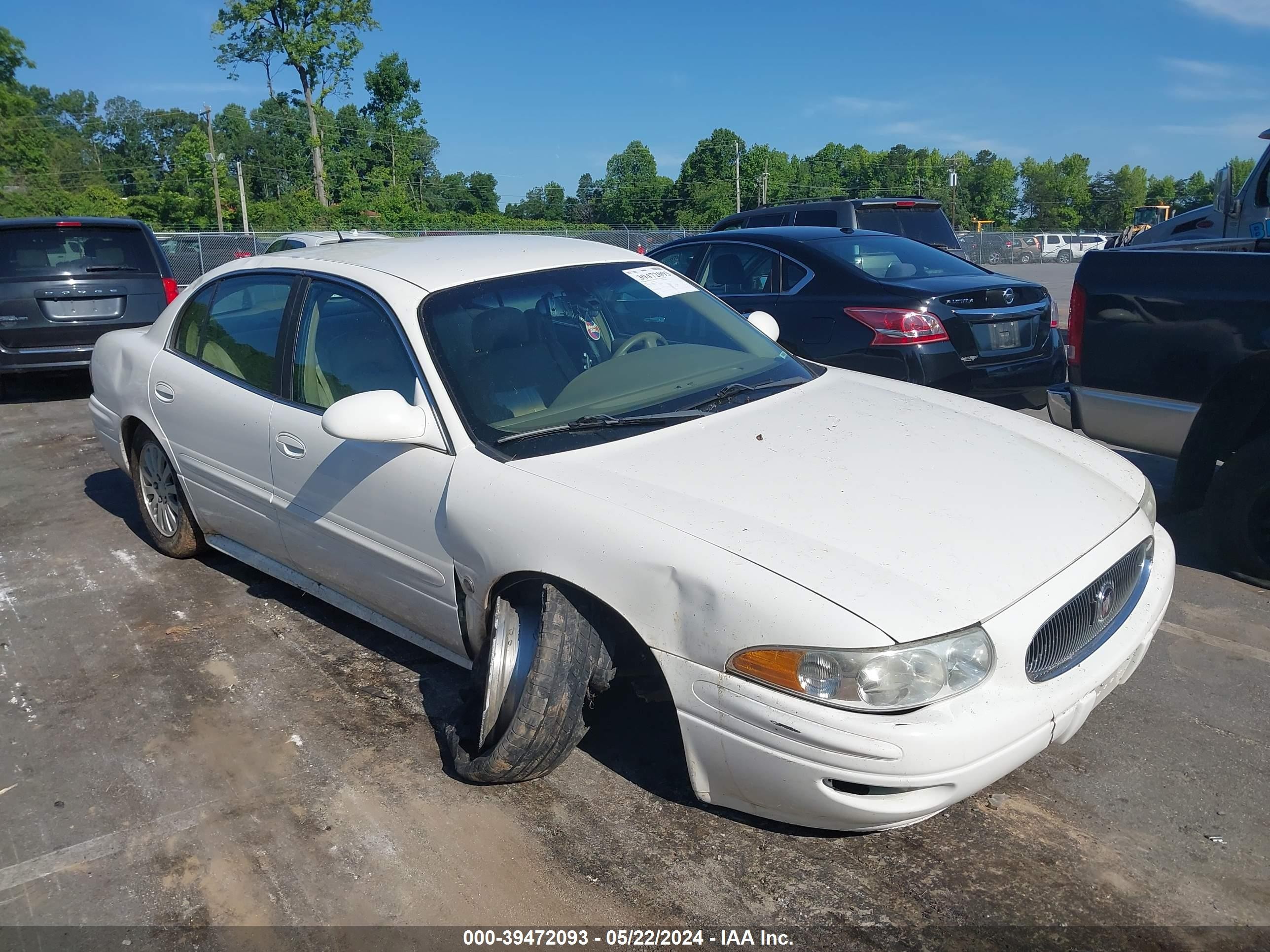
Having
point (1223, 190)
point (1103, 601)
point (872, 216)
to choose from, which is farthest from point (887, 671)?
point (872, 216)

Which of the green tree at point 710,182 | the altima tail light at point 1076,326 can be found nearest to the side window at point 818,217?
the altima tail light at point 1076,326

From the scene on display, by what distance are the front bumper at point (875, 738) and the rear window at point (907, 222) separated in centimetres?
999

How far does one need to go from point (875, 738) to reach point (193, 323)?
12.3ft

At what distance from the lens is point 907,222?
1220 cm

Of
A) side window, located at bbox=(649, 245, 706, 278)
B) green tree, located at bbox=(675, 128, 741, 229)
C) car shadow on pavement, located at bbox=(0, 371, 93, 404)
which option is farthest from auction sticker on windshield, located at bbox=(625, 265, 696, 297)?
green tree, located at bbox=(675, 128, 741, 229)

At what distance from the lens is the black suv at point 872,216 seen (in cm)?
1171

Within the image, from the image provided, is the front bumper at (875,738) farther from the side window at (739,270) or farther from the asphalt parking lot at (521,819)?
the side window at (739,270)

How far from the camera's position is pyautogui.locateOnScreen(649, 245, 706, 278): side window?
25.1ft

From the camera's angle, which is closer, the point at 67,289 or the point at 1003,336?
the point at 1003,336

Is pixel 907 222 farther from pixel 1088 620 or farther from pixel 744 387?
pixel 1088 620

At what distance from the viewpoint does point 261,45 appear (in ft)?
165

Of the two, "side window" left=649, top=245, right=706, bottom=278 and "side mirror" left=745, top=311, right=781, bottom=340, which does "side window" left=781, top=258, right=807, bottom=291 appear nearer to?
"side window" left=649, top=245, right=706, bottom=278

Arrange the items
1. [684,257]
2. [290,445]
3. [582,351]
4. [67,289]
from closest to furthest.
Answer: [582,351], [290,445], [684,257], [67,289]

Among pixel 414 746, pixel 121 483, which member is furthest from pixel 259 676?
pixel 121 483
